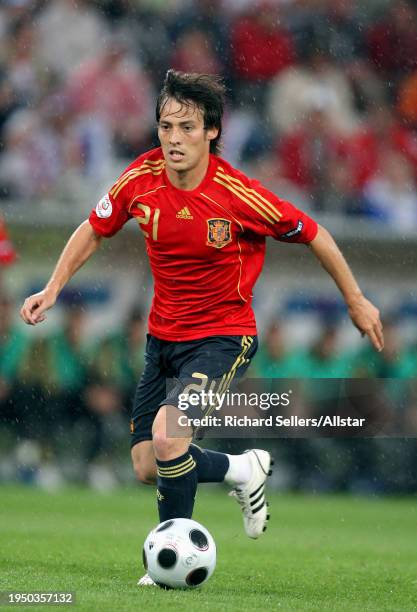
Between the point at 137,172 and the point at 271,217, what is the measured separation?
0.69 meters

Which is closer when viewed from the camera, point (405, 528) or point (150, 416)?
point (150, 416)

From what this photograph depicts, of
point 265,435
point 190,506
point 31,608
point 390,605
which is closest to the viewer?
point 31,608

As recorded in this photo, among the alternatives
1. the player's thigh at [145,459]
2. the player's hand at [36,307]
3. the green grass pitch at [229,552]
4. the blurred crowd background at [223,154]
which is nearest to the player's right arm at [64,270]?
the player's hand at [36,307]

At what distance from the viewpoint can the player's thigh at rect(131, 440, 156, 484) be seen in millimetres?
6094

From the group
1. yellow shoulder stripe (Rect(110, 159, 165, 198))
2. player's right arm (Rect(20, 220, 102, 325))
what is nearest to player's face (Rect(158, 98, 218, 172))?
yellow shoulder stripe (Rect(110, 159, 165, 198))

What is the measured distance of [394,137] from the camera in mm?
13070

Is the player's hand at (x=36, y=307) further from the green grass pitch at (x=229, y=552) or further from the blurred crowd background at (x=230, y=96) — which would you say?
the blurred crowd background at (x=230, y=96)

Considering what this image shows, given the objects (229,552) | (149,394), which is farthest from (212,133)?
(229,552)

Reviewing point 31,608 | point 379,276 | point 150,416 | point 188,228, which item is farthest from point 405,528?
point 31,608

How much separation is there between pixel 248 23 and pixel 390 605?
9.06 m

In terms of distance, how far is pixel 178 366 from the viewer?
5.86 metres

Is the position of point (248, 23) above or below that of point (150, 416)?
above

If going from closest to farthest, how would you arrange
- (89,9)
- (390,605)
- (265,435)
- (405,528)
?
(390,605), (405,528), (265,435), (89,9)

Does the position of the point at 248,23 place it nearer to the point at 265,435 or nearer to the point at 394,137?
the point at 394,137
